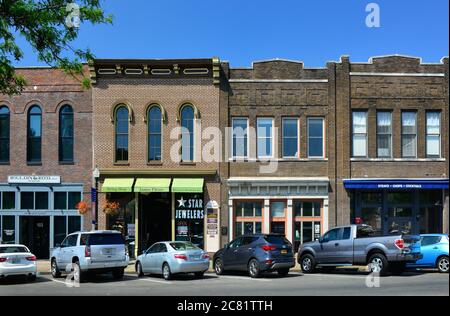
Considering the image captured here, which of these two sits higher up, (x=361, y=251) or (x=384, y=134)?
(x=384, y=134)

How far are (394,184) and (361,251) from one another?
9.20 metres

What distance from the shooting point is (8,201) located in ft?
94.5

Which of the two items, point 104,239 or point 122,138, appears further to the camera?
point 122,138

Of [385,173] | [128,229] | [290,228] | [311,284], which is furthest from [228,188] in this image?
[311,284]

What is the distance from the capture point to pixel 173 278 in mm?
20062

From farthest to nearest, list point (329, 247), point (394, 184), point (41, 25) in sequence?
point (394, 184)
point (329, 247)
point (41, 25)

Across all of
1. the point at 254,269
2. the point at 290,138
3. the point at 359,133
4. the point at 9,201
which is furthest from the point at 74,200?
the point at 359,133

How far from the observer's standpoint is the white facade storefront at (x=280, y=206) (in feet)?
92.0

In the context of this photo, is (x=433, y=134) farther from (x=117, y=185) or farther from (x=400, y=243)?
(x=117, y=185)

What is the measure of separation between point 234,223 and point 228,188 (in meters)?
1.84

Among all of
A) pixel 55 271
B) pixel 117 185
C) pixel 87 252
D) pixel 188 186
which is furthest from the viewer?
pixel 117 185

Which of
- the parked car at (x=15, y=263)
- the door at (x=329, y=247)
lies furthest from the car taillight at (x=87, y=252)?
the door at (x=329, y=247)

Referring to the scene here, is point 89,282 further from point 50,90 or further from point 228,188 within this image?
point 50,90

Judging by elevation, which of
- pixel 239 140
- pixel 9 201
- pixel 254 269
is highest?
pixel 239 140
